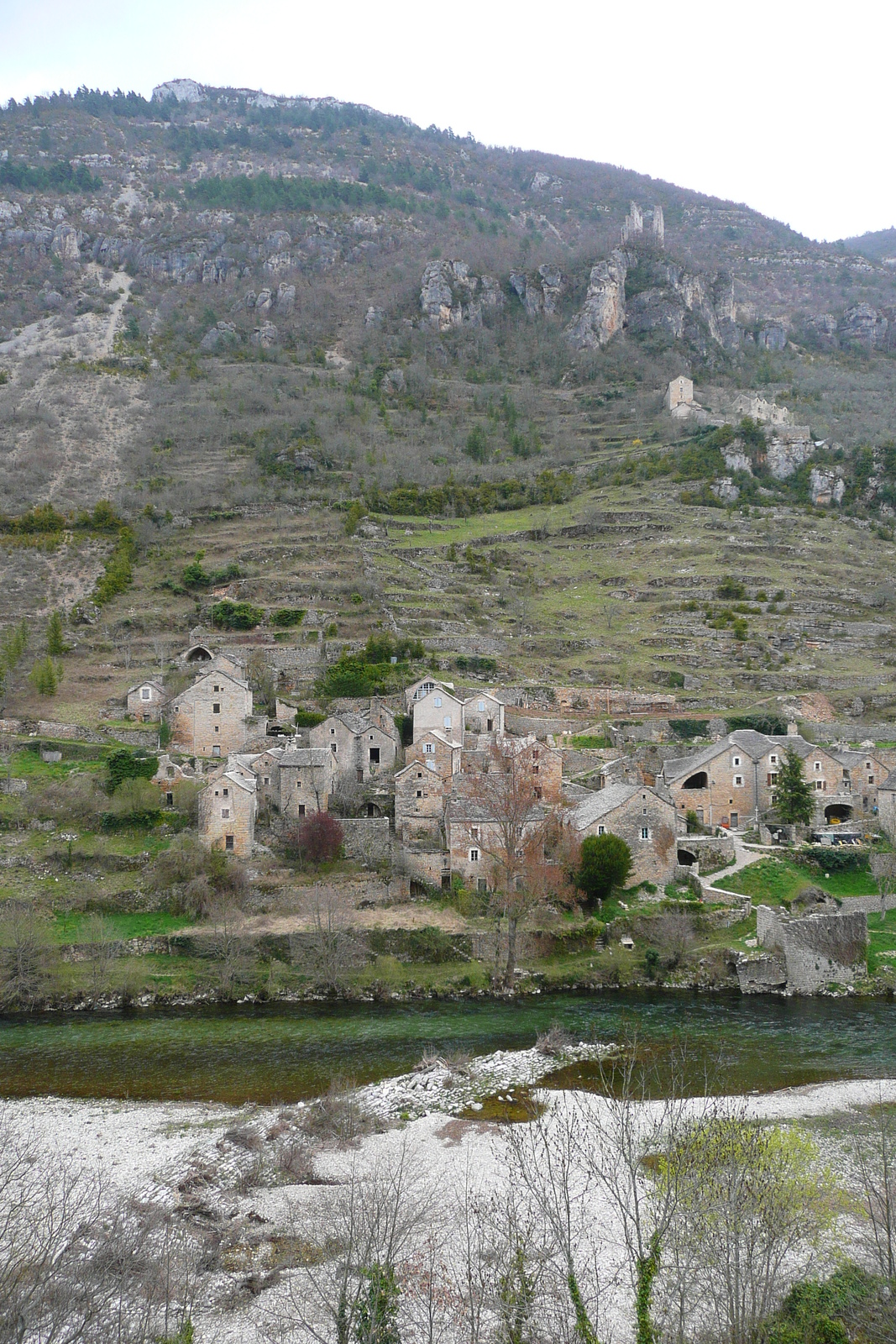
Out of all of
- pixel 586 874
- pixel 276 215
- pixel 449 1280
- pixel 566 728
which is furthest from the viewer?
pixel 276 215

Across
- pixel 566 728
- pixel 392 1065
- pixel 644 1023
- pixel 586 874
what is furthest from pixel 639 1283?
pixel 566 728

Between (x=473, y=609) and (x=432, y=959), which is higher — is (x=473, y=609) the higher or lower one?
the higher one

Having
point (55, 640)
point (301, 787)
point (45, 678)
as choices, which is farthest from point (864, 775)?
point (55, 640)

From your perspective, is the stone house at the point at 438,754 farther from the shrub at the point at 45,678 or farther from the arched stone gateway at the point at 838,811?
the shrub at the point at 45,678

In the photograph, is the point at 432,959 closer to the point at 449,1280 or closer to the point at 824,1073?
the point at 824,1073

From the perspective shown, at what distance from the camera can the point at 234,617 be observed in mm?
56156

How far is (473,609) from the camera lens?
63906 millimetres

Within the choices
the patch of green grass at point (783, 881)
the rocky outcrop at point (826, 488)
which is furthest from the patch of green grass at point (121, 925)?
the rocky outcrop at point (826, 488)

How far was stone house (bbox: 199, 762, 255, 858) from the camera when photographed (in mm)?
33219

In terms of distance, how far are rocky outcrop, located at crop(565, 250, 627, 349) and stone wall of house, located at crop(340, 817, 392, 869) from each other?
358 ft

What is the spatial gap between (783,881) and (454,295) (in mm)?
120767

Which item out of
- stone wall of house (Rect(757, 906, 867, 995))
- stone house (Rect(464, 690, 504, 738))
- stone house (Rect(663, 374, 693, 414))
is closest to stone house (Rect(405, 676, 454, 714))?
stone house (Rect(464, 690, 504, 738))

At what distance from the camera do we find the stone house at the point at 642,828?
3353 centimetres

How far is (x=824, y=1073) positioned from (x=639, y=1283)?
14407 mm
